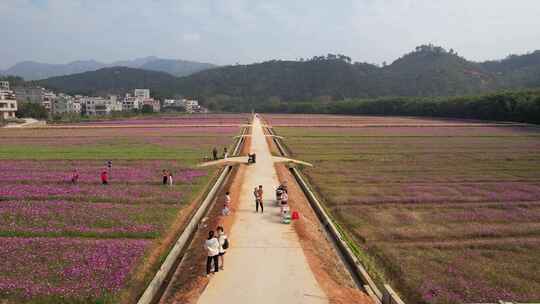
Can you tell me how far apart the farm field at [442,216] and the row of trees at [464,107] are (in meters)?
56.8

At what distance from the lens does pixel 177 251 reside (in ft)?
59.7

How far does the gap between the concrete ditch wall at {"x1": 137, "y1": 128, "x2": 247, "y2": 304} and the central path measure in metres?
2.08

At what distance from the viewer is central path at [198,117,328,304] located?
13375mm

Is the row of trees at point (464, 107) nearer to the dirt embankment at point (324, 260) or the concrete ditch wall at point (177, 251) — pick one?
the dirt embankment at point (324, 260)

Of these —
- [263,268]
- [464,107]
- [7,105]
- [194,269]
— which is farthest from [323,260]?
[7,105]

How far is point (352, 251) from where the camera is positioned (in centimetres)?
1838

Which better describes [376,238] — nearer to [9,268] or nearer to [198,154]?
[9,268]

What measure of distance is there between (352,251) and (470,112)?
11728cm

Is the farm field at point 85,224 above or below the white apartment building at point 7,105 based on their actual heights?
below

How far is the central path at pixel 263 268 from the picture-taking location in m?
13.4

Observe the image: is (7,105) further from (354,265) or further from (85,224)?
(354,265)

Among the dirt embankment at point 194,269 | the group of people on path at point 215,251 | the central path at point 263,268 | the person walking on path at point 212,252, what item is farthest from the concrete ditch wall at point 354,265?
the person walking on path at point 212,252

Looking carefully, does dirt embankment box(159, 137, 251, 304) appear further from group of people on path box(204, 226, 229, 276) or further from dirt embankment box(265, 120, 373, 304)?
dirt embankment box(265, 120, 373, 304)

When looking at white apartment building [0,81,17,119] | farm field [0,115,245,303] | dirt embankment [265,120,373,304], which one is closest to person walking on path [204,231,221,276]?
farm field [0,115,245,303]
